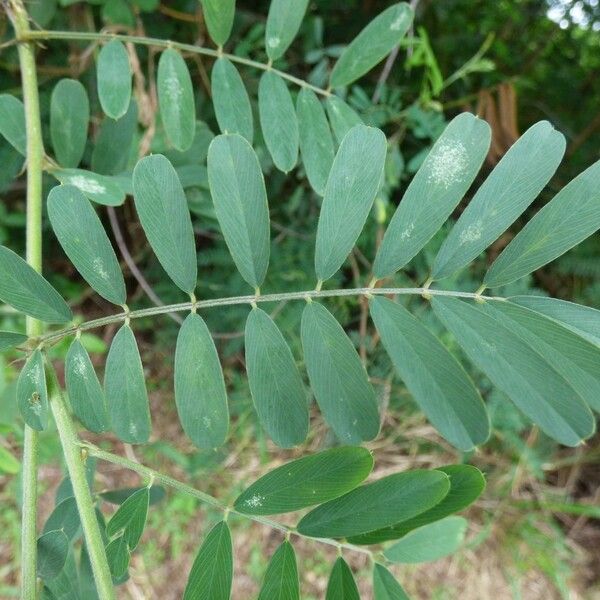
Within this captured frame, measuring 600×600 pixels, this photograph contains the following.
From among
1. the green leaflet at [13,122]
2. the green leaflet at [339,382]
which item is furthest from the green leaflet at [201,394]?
the green leaflet at [13,122]

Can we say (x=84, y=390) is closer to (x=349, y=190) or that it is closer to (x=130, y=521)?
(x=130, y=521)

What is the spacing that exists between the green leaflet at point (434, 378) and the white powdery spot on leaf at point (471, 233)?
104 mm

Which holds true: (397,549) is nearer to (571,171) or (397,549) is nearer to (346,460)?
(346,460)

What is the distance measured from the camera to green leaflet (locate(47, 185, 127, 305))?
0.68m

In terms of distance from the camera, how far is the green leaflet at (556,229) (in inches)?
23.2

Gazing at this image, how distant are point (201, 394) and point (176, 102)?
0.45m

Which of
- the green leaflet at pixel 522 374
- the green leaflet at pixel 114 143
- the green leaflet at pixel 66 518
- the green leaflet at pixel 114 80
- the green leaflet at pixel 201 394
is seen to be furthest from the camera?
the green leaflet at pixel 114 143

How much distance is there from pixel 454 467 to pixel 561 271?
4.26 ft

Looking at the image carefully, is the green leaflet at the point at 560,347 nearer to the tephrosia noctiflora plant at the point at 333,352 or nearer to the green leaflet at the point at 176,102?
the tephrosia noctiflora plant at the point at 333,352

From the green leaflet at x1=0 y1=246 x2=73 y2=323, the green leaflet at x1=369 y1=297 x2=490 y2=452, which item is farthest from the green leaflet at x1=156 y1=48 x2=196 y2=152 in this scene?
the green leaflet at x1=369 y1=297 x2=490 y2=452

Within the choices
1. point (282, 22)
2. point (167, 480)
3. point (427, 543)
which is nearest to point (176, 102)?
point (282, 22)

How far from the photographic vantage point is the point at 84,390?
2.34ft

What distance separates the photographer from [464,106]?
1.61m

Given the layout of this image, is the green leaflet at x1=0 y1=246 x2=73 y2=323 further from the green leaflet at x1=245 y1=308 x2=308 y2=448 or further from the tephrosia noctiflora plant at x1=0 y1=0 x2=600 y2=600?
the green leaflet at x1=245 y1=308 x2=308 y2=448
